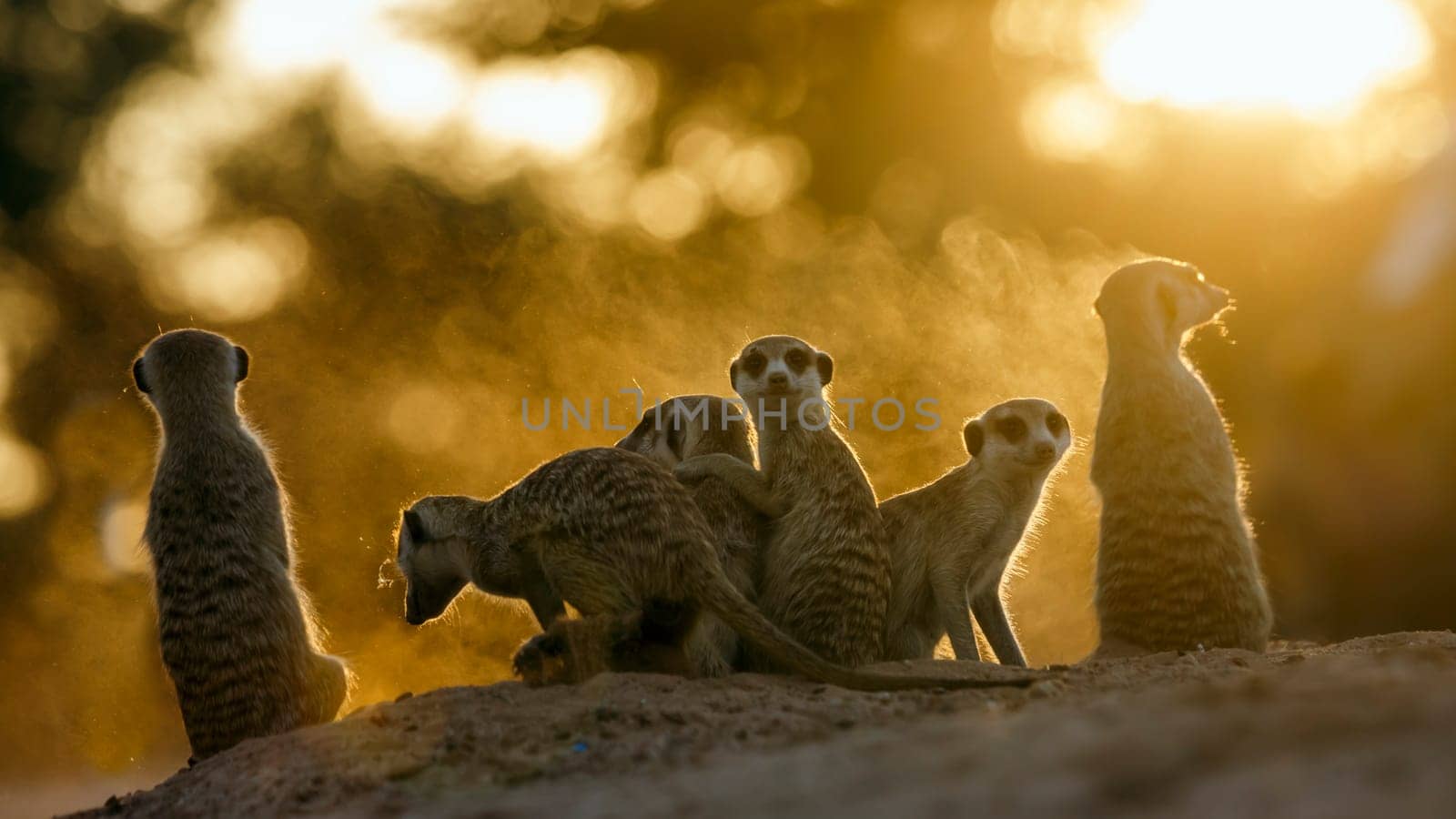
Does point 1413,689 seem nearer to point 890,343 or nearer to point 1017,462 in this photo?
point 1017,462

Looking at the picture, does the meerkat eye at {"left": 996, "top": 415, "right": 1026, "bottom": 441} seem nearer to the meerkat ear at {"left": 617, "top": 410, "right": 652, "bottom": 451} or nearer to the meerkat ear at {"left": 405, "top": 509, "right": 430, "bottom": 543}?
the meerkat ear at {"left": 617, "top": 410, "right": 652, "bottom": 451}

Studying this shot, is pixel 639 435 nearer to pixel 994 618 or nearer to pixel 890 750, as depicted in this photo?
pixel 994 618

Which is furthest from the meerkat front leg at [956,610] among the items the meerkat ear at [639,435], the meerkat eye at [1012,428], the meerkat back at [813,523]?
the meerkat ear at [639,435]

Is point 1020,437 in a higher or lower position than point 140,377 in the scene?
lower

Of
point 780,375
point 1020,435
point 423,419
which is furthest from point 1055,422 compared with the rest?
point 423,419

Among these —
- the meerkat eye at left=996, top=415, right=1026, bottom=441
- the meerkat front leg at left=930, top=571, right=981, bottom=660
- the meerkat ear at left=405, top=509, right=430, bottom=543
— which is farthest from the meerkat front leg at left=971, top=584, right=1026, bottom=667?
the meerkat ear at left=405, top=509, right=430, bottom=543

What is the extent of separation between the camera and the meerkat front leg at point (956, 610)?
196 inches

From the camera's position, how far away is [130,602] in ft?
30.1

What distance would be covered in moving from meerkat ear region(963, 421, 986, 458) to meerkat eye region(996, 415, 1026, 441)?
0.26 ft

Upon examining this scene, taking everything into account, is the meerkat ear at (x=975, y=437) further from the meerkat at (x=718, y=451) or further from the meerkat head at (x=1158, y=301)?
the meerkat at (x=718, y=451)

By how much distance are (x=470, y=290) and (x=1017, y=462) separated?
4.69 meters

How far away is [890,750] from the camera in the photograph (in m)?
2.39

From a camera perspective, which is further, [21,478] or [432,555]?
[21,478]

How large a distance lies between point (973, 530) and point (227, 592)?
8.97 feet
